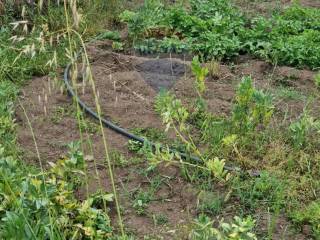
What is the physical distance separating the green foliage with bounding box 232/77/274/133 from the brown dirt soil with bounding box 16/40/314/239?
1.65 ft

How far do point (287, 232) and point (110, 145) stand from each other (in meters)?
1.47

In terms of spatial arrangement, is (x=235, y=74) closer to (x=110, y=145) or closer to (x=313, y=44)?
(x=313, y=44)

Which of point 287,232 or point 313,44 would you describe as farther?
point 313,44

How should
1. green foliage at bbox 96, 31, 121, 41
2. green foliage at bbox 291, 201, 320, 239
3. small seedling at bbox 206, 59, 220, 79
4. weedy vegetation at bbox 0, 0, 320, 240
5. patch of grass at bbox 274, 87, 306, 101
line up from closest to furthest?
weedy vegetation at bbox 0, 0, 320, 240 < green foliage at bbox 291, 201, 320, 239 < patch of grass at bbox 274, 87, 306, 101 < small seedling at bbox 206, 59, 220, 79 < green foliage at bbox 96, 31, 121, 41

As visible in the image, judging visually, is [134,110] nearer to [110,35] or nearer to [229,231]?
[110,35]

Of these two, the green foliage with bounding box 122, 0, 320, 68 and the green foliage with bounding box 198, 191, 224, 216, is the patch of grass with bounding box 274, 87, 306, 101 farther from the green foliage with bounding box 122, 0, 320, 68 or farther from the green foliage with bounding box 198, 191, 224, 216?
the green foliage with bounding box 198, 191, 224, 216

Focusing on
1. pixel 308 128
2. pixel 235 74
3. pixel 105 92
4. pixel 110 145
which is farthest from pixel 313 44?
pixel 110 145

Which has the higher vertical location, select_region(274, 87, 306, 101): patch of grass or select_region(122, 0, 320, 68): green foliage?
select_region(122, 0, 320, 68): green foliage

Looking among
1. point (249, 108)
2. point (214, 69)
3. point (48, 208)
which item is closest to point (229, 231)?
point (48, 208)

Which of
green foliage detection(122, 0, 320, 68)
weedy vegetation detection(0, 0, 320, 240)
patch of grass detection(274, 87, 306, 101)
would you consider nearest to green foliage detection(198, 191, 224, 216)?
weedy vegetation detection(0, 0, 320, 240)

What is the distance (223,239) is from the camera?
9.16 ft

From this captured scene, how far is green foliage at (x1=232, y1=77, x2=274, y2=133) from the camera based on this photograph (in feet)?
13.0

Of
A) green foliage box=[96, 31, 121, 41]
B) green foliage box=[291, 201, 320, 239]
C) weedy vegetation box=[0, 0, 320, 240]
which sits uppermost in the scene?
green foliage box=[96, 31, 121, 41]

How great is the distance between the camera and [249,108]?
164 inches
